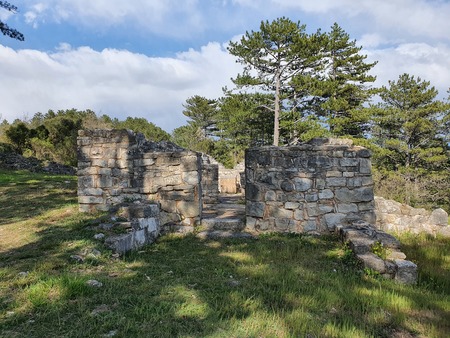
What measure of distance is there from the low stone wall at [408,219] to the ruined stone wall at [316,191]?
1239mm

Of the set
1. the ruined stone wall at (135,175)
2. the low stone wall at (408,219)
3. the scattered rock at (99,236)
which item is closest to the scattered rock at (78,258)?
the scattered rock at (99,236)

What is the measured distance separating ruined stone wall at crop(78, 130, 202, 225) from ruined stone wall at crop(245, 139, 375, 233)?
1.59 m

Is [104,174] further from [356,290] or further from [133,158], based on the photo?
[356,290]

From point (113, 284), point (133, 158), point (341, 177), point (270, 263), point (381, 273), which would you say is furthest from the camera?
point (133, 158)

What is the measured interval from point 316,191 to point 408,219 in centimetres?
284

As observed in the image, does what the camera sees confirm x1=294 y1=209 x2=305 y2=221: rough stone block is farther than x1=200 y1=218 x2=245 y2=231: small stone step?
No


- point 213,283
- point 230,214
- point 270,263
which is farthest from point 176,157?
point 213,283

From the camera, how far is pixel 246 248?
5.89 m

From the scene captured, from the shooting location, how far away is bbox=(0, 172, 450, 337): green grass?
9.45 feet

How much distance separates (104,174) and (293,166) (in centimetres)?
486

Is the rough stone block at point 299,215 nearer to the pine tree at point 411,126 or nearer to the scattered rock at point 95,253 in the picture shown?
the scattered rock at point 95,253

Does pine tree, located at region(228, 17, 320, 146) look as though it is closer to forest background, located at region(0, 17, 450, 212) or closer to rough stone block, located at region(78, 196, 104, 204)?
forest background, located at region(0, 17, 450, 212)

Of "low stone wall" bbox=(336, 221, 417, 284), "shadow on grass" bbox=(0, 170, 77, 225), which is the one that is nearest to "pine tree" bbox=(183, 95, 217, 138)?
"shadow on grass" bbox=(0, 170, 77, 225)

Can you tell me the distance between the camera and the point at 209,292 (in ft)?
12.1
